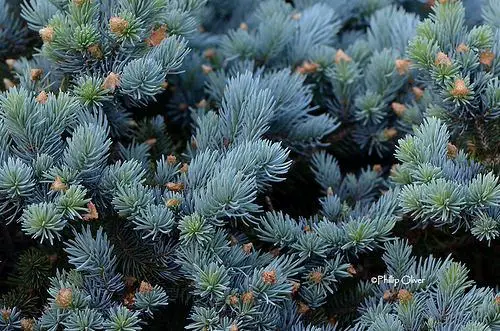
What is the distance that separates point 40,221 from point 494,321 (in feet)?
2.13

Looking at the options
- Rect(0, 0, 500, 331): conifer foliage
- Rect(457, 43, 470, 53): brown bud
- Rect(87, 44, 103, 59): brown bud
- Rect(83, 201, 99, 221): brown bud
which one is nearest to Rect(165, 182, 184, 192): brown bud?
Rect(0, 0, 500, 331): conifer foliage

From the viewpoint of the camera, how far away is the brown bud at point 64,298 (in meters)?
1.00

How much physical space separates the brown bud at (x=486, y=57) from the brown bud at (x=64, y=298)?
77 cm

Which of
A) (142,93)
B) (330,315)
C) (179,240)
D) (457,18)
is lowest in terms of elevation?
(330,315)

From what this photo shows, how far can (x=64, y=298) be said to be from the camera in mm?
1000

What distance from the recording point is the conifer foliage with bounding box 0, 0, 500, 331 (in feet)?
3.38

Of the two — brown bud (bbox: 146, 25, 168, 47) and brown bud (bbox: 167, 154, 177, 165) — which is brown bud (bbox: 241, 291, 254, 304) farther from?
brown bud (bbox: 146, 25, 168, 47)

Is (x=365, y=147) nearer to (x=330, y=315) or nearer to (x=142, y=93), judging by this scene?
(x=330, y=315)

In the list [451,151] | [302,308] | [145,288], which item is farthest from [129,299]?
[451,151]

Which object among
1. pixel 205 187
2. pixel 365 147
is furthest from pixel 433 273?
pixel 365 147

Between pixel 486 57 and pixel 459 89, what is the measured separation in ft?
0.36

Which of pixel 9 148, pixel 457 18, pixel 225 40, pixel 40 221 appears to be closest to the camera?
pixel 40 221

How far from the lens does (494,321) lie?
1.00 meters

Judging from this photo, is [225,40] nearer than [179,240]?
No
